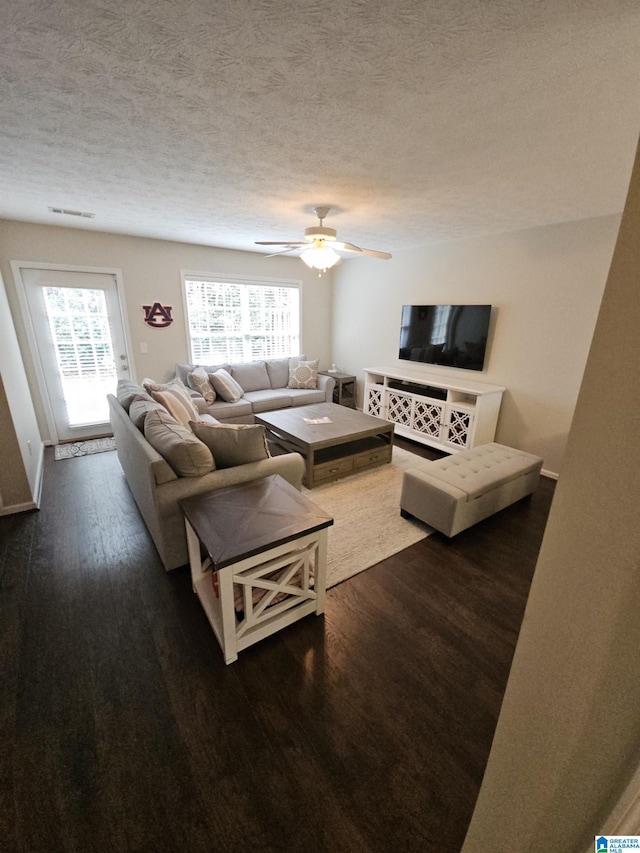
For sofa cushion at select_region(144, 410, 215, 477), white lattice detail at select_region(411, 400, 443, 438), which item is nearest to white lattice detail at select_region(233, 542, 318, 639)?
sofa cushion at select_region(144, 410, 215, 477)

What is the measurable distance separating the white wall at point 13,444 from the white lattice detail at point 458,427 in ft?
13.2

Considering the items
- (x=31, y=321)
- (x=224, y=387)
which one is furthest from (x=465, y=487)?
(x=31, y=321)

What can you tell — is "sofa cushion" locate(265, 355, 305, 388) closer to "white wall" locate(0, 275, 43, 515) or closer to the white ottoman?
"white wall" locate(0, 275, 43, 515)

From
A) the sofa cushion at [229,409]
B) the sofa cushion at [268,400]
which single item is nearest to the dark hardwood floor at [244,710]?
the sofa cushion at [229,409]

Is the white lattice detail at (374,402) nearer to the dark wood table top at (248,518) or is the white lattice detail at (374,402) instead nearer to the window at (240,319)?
the window at (240,319)

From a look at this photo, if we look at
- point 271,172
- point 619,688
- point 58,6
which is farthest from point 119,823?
point 271,172

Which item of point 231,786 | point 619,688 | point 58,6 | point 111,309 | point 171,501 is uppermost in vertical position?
point 58,6

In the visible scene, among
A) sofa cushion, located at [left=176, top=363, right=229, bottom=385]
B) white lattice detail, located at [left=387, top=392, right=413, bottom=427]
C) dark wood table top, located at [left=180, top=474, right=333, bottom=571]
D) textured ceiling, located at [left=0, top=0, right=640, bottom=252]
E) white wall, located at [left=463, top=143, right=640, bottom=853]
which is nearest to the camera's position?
white wall, located at [left=463, top=143, right=640, bottom=853]

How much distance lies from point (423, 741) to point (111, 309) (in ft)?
16.2

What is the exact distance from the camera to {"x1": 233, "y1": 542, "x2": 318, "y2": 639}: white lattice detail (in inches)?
62.6

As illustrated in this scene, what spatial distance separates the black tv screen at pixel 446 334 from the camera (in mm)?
3855

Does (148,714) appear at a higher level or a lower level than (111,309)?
lower

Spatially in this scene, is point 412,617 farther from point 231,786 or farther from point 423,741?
point 231,786

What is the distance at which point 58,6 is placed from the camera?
101 centimetres
